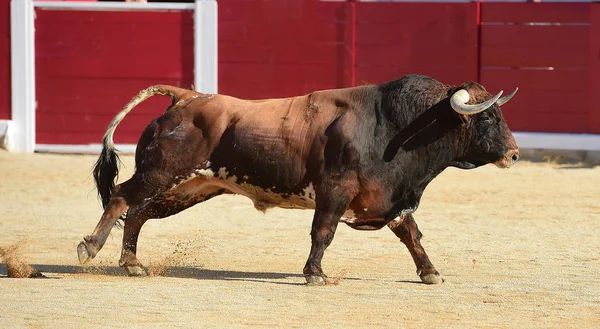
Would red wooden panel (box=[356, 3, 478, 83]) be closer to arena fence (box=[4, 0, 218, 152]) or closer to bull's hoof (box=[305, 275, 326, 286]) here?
arena fence (box=[4, 0, 218, 152])

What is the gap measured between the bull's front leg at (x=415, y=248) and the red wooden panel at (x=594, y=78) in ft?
20.1

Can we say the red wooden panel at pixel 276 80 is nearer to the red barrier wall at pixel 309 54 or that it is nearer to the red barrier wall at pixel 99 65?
the red barrier wall at pixel 309 54

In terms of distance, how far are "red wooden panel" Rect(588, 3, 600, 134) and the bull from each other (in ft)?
20.1

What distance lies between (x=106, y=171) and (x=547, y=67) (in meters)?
6.53

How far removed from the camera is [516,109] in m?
12.2

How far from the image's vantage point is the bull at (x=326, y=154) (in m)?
6.13

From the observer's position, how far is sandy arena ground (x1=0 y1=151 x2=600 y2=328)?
5.33 m

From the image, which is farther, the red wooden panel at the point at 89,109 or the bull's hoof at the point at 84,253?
the red wooden panel at the point at 89,109

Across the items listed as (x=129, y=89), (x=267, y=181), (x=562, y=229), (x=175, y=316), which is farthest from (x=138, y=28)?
(x=175, y=316)

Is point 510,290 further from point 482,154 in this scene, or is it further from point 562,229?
point 562,229

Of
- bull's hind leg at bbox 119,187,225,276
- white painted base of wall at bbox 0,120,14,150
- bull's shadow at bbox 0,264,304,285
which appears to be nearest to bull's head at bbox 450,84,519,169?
bull's shadow at bbox 0,264,304,285

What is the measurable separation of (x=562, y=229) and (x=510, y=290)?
7.57 ft

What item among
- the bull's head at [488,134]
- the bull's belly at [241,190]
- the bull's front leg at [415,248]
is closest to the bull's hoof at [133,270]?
the bull's belly at [241,190]

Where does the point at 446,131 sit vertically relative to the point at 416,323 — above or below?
above
